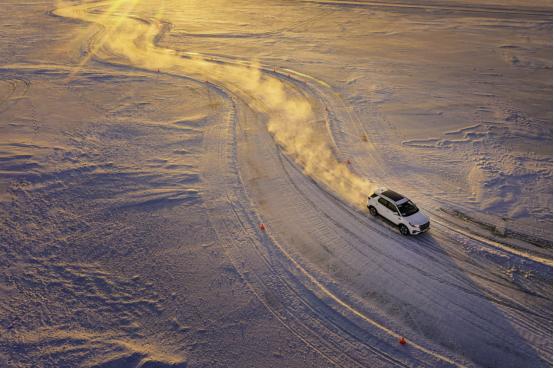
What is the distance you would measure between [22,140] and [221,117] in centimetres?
1282

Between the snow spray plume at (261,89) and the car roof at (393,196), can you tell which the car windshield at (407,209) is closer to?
the car roof at (393,196)

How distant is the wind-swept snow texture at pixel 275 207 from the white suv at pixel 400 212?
1.78 feet

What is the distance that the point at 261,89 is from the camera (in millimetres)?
33375

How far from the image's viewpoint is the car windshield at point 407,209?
59.5 feet

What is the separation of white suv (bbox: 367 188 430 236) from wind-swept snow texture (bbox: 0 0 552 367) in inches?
21.3

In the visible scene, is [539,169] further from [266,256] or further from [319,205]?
[266,256]

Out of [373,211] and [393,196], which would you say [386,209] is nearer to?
[393,196]

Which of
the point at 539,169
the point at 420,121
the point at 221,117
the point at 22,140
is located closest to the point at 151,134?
the point at 221,117

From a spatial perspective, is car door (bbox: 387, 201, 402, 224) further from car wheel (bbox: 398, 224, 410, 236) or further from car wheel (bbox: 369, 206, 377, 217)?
car wheel (bbox: 369, 206, 377, 217)

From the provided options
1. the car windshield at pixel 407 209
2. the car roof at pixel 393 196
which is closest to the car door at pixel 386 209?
the car roof at pixel 393 196

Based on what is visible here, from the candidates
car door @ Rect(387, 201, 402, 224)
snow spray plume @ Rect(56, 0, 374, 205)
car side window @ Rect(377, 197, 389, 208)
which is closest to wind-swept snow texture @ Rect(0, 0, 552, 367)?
snow spray plume @ Rect(56, 0, 374, 205)

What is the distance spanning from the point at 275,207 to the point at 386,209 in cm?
531

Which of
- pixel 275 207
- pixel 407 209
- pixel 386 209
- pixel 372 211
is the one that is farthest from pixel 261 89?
pixel 407 209

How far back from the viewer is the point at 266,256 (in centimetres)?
1730
